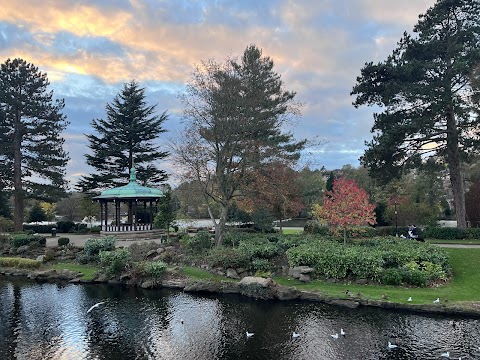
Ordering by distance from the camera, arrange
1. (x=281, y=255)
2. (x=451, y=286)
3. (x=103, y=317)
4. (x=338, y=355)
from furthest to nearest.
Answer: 1. (x=281, y=255)
2. (x=451, y=286)
3. (x=103, y=317)
4. (x=338, y=355)

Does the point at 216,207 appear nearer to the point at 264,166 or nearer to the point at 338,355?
the point at 264,166

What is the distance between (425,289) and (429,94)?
14035 millimetres

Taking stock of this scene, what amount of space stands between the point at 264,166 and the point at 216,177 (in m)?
3.53

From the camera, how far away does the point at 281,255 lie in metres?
19.7

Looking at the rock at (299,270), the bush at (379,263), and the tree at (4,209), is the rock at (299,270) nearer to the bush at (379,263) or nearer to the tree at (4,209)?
the bush at (379,263)

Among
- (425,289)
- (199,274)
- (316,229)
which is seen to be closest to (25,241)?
(199,274)

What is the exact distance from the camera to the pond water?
1041cm

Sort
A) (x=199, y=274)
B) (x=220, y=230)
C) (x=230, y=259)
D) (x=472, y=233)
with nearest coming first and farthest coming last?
(x=230, y=259) → (x=199, y=274) → (x=220, y=230) → (x=472, y=233)

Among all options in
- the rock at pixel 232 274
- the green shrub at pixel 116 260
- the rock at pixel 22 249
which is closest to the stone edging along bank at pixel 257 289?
the green shrub at pixel 116 260

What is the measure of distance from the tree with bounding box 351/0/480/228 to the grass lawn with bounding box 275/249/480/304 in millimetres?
9835

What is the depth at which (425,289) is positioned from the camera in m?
15.3

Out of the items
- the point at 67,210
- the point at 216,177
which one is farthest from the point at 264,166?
the point at 67,210

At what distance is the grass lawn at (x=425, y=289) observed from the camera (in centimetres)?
1413

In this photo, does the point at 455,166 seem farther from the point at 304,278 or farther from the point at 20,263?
the point at 20,263
